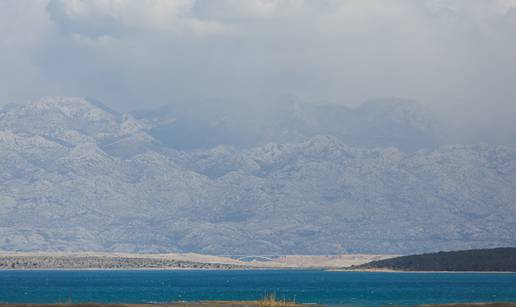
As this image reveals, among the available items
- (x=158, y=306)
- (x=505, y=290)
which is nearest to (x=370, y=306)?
(x=158, y=306)

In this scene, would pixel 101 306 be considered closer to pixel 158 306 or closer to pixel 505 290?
pixel 158 306

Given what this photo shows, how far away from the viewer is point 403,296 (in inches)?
6673

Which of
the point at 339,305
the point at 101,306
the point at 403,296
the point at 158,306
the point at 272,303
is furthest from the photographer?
the point at 403,296

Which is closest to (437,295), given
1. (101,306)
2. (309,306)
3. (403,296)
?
(403,296)

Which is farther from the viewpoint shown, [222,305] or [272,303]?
[222,305]

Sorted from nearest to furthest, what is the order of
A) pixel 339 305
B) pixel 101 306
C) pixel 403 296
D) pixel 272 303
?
pixel 272 303 < pixel 101 306 < pixel 339 305 < pixel 403 296

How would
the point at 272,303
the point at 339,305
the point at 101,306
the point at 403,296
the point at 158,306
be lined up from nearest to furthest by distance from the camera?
1. the point at 272,303
2. the point at 101,306
3. the point at 158,306
4. the point at 339,305
5. the point at 403,296

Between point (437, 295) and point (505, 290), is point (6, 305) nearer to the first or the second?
point (437, 295)

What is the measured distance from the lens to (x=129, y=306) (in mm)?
112188

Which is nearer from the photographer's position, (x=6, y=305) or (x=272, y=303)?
(x=272, y=303)

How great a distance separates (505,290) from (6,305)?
3927 inches

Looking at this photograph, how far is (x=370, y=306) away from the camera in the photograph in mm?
134125

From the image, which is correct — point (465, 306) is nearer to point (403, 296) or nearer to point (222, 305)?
point (222, 305)

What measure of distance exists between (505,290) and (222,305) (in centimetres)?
7652
